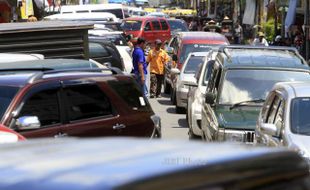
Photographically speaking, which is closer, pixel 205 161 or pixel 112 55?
pixel 205 161

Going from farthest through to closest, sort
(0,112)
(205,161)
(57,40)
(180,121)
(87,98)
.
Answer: (180,121) → (57,40) → (87,98) → (0,112) → (205,161)

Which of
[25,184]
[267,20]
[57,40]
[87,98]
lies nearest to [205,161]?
Result: [25,184]

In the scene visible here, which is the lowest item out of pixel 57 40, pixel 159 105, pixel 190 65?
pixel 159 105

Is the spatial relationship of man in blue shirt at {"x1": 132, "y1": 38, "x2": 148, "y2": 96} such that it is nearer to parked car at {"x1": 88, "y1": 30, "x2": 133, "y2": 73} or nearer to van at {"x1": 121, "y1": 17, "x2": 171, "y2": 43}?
parked car at {"x1": 88, "y1": 30, "x2": 133, "y2": 73}

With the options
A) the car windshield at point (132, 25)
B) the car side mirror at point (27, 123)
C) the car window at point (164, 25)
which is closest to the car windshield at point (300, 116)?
the car side mirror at point (27, 123)

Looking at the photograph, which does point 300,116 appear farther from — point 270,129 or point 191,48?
point 191,48

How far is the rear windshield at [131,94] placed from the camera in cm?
813

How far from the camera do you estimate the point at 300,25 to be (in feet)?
103

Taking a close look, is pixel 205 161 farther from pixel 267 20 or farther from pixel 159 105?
pixel 267 20

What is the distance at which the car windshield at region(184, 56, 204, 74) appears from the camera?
17406mm

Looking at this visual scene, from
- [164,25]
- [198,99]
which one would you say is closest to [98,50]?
[198,99]

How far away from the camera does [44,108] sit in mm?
7285

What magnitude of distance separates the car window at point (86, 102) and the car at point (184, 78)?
8.53m

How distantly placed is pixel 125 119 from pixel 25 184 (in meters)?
5.72
